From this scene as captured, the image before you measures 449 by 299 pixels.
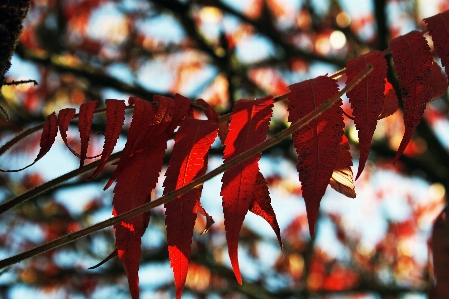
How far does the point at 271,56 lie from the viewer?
4.91m

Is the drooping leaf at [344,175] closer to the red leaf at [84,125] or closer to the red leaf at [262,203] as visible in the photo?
the red leaf at [262,203]

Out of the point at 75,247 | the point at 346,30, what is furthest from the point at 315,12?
the point at 75,247

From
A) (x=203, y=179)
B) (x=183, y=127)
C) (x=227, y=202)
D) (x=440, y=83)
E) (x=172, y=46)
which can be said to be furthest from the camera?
(x=172, y=46)

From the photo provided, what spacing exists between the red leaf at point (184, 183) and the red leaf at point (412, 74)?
1.17 ft

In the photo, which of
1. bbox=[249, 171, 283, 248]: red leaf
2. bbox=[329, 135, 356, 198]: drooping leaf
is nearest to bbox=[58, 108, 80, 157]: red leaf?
bbox=[249, 171, 283, 248]: red leaf

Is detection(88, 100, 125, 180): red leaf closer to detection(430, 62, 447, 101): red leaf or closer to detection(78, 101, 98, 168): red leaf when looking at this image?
detection(78, 101, 98, 168): red leaf

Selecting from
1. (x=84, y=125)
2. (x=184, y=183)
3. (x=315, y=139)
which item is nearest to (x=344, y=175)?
(x=315, y=139)

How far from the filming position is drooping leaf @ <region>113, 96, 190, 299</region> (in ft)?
3.05

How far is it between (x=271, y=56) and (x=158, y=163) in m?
4.06

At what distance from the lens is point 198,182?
777 mm

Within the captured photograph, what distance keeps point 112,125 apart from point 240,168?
0.91 feet

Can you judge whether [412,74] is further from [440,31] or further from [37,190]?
[37,190]

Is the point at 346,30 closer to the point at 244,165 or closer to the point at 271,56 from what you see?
the point at 271,56

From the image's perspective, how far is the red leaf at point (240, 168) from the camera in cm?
88
